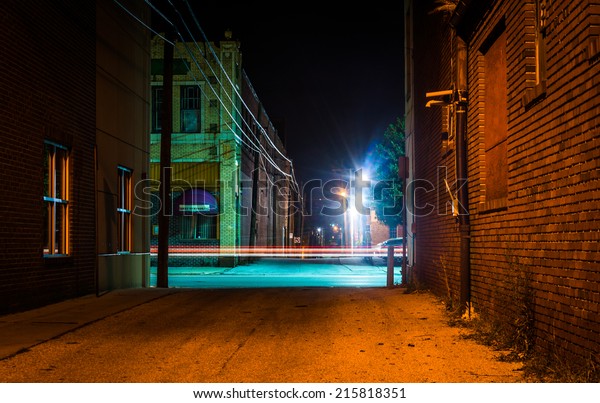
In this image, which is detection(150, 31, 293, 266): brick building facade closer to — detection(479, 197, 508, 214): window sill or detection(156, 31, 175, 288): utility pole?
detection(156, 31, 175, 288): utility pole

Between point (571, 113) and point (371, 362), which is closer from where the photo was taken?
point (571, 113)

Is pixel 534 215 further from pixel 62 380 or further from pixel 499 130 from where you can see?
pixel 62 380

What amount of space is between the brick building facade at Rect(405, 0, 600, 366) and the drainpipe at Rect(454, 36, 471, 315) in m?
0.02

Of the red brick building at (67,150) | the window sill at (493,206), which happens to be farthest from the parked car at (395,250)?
the window sill at (493,206)

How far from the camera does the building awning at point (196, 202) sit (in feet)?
116

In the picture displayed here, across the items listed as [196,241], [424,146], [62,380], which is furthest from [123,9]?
[196,241]

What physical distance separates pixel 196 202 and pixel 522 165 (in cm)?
2868

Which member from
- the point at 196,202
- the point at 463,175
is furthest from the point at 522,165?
the point at 196,202

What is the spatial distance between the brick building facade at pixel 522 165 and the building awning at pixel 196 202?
75.4 feet

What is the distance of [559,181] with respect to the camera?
657 cm

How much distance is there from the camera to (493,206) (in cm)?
893

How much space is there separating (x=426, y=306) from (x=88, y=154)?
7527mm

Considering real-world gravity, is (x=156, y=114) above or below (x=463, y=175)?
above

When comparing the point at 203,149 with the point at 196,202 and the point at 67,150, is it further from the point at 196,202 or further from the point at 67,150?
the point at 67,150
